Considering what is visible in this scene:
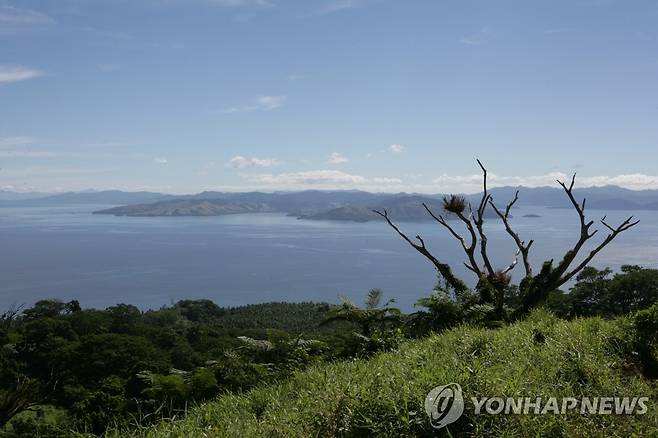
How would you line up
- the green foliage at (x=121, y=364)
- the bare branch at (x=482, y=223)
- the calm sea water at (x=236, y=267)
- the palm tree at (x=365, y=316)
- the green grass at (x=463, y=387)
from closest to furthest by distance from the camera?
the green grass at (x=463, y=387), the green foliage at (x=121, y=364), the palm tree at (x=365, y=316), the bare branch at (x=482, y=223), the calm sea water at (x=236, y=267)

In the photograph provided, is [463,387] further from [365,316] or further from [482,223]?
[482,223]

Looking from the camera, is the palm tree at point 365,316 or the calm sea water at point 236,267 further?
the calm sea water at point 236,267

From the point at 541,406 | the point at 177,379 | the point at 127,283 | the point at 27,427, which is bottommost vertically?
the point at 127,283

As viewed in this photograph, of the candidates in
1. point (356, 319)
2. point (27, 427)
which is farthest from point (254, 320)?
point (356, 319)

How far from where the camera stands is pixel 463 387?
10.1 feet

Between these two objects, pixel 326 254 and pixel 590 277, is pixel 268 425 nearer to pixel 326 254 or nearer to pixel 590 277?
pixel 590 277

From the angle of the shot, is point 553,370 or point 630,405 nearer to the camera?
point 630,405

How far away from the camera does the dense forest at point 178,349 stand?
18.8 feet

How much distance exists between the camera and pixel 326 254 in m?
153

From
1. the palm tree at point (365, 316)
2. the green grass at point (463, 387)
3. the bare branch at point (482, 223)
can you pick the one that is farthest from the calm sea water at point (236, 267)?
the green grass at point (463, 387)

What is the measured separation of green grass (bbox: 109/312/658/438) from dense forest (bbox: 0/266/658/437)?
0.54 m

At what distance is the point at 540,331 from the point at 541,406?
195 cm

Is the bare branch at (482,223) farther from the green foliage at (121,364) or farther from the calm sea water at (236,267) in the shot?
the calm sea water at (236,267)

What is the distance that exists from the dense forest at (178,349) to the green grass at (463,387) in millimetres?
539
